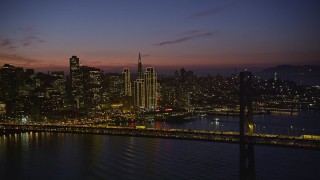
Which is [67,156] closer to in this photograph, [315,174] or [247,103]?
[247,103]

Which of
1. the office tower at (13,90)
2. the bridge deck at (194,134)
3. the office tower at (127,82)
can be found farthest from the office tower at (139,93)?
the bridge deck at (194,134)

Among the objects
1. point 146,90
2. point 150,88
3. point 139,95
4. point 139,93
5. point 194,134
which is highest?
point 150,88

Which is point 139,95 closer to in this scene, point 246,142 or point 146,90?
point 146,90

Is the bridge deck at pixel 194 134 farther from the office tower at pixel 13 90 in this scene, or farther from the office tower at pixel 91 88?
the office tower at pixel 91 88

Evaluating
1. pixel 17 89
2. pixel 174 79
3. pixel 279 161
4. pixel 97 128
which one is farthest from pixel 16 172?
pixel 174 79

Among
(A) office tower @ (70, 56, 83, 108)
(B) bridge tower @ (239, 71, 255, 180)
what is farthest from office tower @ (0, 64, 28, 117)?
(B) bridge tower @ (239, 71, 255, 180)

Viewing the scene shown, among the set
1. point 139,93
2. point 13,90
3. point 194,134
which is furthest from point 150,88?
point 194,134
